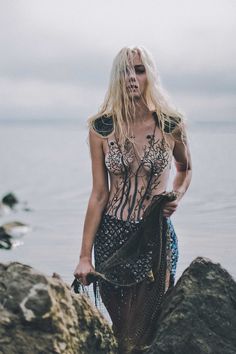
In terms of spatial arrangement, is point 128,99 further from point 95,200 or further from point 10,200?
point 10,200

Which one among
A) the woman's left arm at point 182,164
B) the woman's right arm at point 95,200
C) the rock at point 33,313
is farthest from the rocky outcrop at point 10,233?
the woman's left arm at point 182,164

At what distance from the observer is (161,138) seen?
6.71m

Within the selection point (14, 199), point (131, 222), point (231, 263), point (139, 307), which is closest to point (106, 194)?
point (131, 222)

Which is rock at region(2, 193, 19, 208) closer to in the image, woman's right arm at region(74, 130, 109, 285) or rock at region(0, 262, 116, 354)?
rock at region(0, 262, 116, 354)

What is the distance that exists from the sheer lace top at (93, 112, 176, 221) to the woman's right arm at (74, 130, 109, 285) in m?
0.04

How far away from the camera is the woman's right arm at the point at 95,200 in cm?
666

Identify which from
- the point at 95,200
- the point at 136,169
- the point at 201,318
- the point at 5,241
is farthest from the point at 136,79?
the point at 5,241

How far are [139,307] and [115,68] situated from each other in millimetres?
1303

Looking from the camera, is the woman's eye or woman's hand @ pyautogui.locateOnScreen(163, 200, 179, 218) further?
the woman's eye

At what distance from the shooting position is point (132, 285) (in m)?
6.58

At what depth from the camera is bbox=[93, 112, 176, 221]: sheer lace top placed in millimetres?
6652

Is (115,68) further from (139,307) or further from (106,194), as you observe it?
(139,307)

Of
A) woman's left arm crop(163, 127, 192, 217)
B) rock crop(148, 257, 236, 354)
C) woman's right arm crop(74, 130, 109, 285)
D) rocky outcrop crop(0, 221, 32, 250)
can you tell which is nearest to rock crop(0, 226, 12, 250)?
rocky outcrop crop(0, 221, 32, 250)

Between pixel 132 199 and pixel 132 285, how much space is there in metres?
0.47
